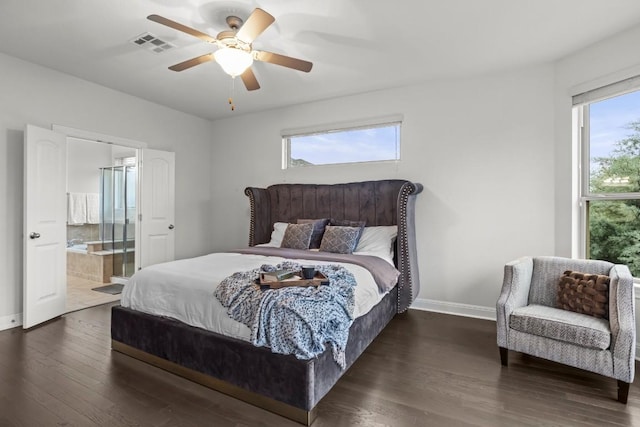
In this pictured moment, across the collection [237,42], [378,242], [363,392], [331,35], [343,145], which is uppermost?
[331,35]

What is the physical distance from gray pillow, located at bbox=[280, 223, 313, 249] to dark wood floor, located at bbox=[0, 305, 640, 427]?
1.39 metres

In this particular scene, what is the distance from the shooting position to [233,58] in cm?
233

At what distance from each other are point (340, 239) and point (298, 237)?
1.83 feet

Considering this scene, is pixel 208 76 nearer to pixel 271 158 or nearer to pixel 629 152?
pixel 271 158

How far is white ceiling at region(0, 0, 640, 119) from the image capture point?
2.40 metres

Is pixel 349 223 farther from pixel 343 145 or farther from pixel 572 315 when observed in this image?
pixel 572 315

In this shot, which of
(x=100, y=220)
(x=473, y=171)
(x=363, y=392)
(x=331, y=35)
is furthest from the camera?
(x=100, y=220)

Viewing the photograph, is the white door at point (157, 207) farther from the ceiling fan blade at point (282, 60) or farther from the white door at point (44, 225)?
the ceiling fan blade at point (282, 60)

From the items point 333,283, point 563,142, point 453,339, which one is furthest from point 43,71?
point 563,142

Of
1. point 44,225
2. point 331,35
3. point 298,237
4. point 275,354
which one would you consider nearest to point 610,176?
point 331,35

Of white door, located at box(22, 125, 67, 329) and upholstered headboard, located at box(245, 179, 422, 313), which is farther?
upholstered headboard, located at box(245, 179, 422, 313)

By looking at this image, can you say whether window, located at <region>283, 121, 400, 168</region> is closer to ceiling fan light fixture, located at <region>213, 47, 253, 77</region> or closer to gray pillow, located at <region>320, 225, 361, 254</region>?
gray pillow, located at <region>320, 225, 361, 254</region>

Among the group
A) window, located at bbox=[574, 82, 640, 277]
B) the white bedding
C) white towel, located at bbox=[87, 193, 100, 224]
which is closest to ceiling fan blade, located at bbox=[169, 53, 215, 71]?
the white bedding

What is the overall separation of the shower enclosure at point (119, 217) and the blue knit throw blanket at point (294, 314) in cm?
411
